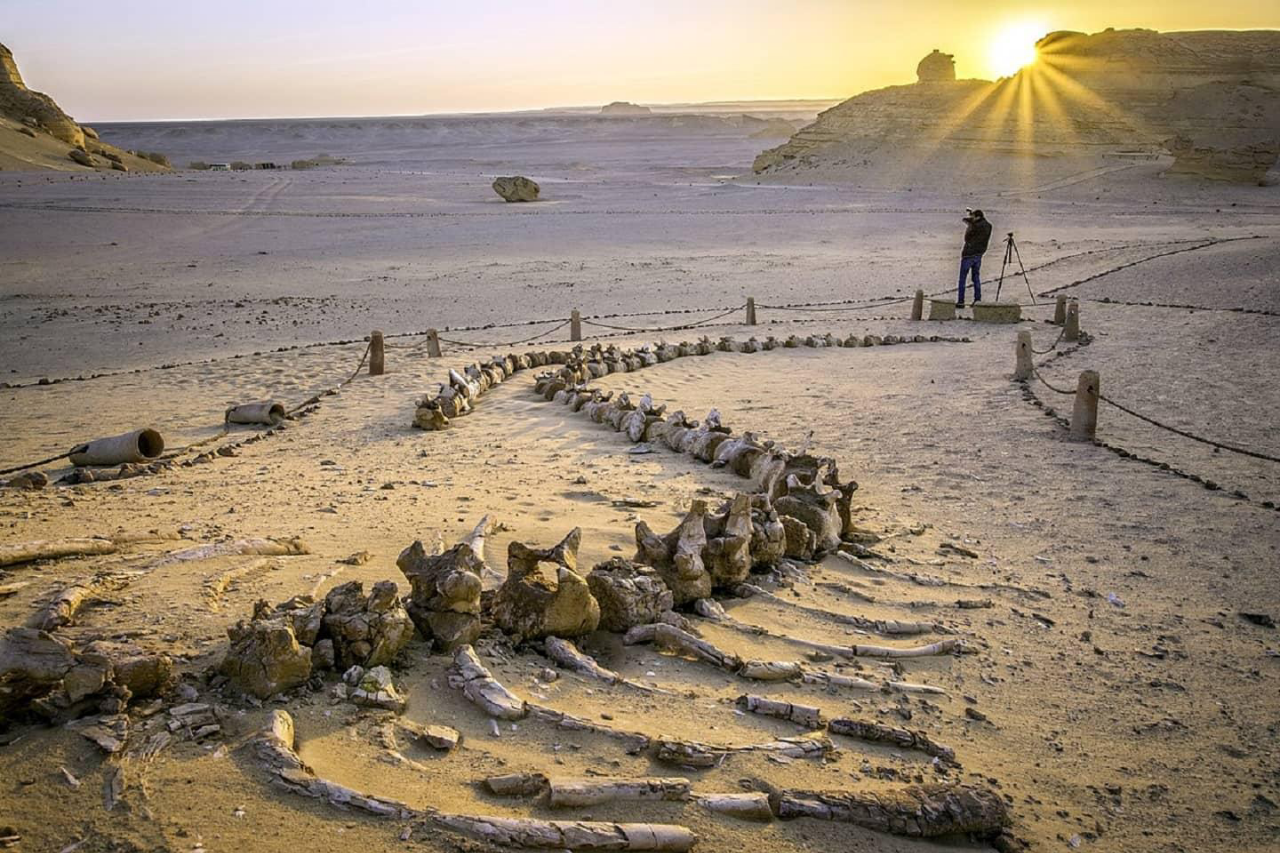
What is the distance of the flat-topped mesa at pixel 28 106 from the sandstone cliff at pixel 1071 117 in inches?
1571

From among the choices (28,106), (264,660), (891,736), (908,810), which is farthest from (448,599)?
(28,106)

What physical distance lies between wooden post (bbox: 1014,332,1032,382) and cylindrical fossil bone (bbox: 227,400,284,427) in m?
8.40

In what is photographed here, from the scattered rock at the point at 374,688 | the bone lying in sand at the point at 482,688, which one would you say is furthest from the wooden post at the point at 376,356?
the scattered rock at the point at 374,688

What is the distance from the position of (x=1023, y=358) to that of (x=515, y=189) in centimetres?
3157

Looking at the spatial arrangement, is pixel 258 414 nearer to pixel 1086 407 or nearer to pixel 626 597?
pixel 626 597

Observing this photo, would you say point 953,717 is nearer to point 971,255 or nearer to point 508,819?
point 508,819

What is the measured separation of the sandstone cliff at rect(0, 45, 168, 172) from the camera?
154ft

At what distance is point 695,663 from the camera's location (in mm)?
4383

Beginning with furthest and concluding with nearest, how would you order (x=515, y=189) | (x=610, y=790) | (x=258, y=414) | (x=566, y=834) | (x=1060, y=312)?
(x=515, y=189) < (x=1060, y=312) < (x=258, y=414) < (x=610, y=790) < (x=566, y=834)

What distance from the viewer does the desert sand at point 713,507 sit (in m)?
3.30

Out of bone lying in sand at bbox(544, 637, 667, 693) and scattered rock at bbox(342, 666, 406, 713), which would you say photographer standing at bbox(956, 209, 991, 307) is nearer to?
bone lying in sand at bbox(544, 637, 667, 693)

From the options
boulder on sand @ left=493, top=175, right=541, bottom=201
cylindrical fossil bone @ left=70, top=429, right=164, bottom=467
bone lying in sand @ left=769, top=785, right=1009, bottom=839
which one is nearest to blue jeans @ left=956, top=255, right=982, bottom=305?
cylindrical fossil bone @ left=70, top=429, right=164, bottom=467

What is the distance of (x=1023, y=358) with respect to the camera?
11.2 m

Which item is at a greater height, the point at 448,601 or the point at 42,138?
the point at 42,138
